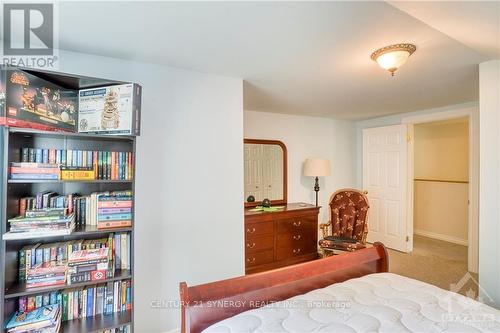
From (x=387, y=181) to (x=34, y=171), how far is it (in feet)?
15.1

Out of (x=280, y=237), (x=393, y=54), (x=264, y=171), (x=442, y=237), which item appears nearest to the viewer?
(x=393, y=54)

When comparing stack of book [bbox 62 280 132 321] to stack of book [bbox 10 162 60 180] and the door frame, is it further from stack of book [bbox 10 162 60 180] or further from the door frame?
the door frame

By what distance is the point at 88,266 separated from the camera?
1.57 m

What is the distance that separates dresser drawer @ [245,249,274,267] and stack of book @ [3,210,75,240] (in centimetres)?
217

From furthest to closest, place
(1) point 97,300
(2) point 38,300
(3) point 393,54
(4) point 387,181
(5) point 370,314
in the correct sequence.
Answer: (4) point 387,181 → (3) point 393,54 → (1) point 97,300 → (2) point 38,300 → (5) point 370,314

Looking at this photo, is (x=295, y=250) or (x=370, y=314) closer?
(x=370, y=314)

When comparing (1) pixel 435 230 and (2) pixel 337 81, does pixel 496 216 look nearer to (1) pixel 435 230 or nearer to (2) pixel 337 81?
(2) pixel 337 81

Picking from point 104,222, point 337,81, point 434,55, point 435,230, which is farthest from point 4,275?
point 435,230

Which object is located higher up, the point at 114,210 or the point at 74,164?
the point at 74,164

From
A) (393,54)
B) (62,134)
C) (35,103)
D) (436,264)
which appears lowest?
(436,264)

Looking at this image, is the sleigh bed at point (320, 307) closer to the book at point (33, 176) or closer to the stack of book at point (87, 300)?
the stack of book at point (87, 300)

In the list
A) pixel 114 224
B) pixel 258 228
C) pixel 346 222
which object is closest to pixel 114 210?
pixel 114 224

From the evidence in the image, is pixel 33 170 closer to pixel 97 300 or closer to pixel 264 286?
pixel 97 300

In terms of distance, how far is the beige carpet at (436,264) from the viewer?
3143mm
